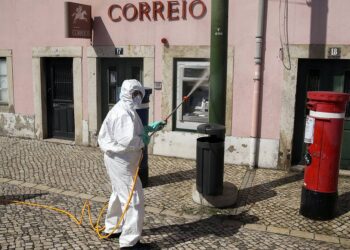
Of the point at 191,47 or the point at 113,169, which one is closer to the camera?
the point at 113,169

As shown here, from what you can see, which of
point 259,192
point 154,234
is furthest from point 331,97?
point 154,234

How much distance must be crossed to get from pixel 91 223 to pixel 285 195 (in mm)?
3226

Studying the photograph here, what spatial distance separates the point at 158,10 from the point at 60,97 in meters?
3.75

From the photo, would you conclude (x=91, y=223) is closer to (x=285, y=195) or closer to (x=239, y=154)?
(x=285, y=195)

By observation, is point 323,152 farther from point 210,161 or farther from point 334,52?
point 334,52

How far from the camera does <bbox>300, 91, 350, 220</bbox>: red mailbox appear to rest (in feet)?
16.6

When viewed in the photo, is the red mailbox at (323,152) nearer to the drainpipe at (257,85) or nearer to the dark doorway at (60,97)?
the drainpipe at (257,85)

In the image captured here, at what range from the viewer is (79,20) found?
868 centimetres

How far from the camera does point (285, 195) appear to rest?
20.5 ft

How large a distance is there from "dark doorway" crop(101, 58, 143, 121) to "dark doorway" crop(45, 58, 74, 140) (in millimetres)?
1084

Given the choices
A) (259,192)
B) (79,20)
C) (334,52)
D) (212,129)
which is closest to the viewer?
(212,129)

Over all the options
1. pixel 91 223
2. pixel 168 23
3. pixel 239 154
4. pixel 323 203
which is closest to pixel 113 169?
pixel 91 223

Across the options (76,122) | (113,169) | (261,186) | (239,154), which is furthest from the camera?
(76,122)

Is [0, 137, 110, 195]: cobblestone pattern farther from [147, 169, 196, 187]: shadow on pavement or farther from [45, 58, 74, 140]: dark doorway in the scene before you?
[147, 169, 196, 187]: shadow on pavement
